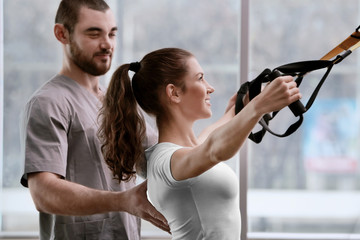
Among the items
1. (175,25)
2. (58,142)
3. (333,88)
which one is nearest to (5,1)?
(175,25)

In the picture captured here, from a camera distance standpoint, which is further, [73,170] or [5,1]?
[5,1]

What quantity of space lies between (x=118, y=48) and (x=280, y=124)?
102 cm

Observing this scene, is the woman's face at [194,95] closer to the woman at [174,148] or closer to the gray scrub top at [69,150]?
the woman at [174,148]

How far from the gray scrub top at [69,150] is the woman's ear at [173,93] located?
409mm

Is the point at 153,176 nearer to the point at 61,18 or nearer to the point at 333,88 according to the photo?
the point at 61,18

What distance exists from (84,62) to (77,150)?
0.32m

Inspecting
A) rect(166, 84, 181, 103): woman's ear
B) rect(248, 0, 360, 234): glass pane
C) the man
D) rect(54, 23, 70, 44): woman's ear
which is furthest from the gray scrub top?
rect(248, 0, 360, 234): glass pane

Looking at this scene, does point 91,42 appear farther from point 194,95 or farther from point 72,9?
point 194,95

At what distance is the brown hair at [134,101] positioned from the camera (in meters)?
1.33

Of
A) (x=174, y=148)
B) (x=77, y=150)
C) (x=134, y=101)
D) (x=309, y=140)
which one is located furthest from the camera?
(x=309, y=140)

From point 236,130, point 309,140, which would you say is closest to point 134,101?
point 236,130

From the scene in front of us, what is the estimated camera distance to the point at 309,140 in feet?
8.66

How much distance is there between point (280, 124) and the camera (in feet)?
8.66

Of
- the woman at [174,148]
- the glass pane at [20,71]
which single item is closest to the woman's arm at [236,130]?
the woman at [174,148]
